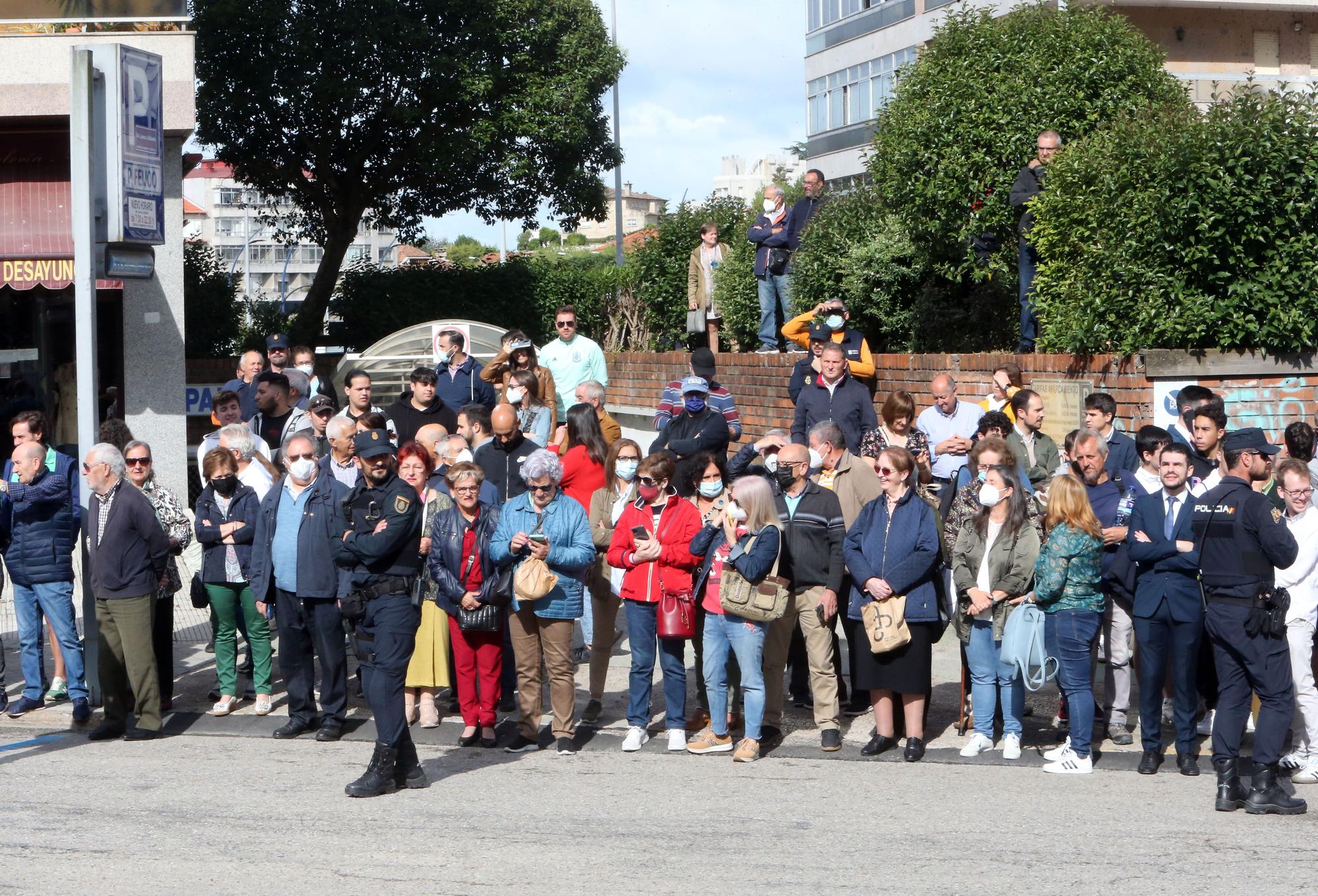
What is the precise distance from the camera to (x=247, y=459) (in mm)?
9906

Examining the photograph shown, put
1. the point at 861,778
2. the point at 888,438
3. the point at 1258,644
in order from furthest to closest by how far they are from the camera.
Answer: the point at 888,438 < the point at 861,778 < the point at 1258,644

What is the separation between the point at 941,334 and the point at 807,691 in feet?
25.0

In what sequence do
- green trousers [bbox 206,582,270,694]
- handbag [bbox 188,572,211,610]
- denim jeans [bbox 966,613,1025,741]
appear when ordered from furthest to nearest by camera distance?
handbag [bbox 188,572,211,610], green trousers [bbox 206,582,270,694], denim jeans [bbox 966,613,1025,741]

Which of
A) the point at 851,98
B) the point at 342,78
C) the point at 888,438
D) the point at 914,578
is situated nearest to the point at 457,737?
the point at 914,578

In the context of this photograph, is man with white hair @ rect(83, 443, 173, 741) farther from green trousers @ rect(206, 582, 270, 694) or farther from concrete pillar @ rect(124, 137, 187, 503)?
concrete pillar @ rect(124, 137, 187, 503)

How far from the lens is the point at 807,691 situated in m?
9.84

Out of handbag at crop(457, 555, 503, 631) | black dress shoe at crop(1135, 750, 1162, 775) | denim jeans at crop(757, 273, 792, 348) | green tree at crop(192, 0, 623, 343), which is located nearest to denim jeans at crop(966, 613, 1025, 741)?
black dress shoe at crop(1135, 750, 1162, 775)

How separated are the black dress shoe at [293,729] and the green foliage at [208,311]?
1600 cm

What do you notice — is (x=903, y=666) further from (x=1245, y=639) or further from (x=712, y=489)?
(x=1245, y=639)

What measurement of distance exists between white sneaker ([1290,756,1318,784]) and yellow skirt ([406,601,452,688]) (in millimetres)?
5049

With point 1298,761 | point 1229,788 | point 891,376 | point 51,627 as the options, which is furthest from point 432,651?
point 891,376

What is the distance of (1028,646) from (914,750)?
35.9 inches

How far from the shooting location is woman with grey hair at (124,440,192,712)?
9.43m

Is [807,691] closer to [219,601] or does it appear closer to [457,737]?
[457,737]
